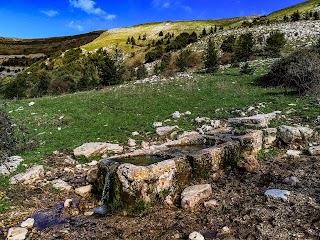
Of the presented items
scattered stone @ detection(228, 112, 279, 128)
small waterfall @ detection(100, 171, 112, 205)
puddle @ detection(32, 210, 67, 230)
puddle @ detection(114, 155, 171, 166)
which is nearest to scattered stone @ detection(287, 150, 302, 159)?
scattered stone @ detection(228, 112, 279, 128)

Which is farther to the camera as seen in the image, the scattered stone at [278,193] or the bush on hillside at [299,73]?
the bush on hillside at [299,73]

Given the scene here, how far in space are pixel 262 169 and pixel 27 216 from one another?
642 cm

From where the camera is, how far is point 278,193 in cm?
744

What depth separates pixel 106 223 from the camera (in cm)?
691

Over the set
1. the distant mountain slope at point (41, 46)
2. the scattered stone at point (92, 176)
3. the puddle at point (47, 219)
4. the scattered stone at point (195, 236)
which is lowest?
the scattered stone at point (195, 236)

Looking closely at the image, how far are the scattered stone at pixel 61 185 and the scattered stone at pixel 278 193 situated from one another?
5.17m

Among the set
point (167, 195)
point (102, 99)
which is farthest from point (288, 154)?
point (102, 99)

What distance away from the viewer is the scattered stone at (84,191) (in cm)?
856

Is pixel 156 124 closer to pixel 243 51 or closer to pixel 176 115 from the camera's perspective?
pixel 176 115

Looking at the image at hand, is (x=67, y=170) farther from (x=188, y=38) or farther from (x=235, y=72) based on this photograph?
(x=188, y=38)

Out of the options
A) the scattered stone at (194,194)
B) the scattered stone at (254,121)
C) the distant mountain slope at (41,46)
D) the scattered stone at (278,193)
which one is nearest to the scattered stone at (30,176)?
the scattered stone at (194,194)

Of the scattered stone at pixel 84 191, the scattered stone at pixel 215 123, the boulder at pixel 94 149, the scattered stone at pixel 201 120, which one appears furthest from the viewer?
the scattered stone at pixel 201 120

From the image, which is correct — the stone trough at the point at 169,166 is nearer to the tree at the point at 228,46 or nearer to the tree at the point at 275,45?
the tree at the point at 275,45

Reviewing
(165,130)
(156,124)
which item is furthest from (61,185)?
Result: (156,124)
